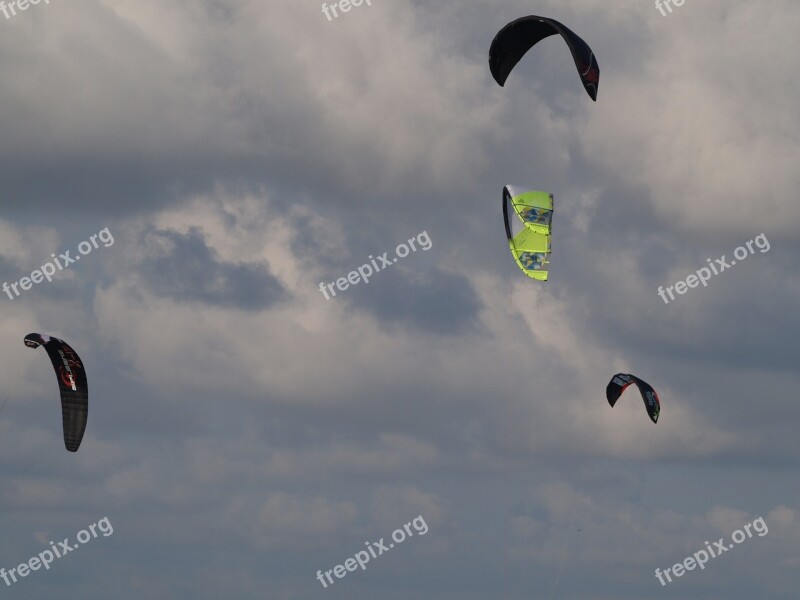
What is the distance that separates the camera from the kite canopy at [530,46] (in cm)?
7712

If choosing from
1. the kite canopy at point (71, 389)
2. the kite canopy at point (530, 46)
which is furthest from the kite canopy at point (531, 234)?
the kite canopy at point (71, 389)

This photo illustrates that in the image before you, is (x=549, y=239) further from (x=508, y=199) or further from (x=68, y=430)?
(x=68, y=430)

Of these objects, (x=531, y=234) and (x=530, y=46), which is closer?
(x=531, y=234)

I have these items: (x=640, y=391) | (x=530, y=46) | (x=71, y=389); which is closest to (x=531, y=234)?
(x=530, y=46)

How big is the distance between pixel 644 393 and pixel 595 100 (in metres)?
23.3

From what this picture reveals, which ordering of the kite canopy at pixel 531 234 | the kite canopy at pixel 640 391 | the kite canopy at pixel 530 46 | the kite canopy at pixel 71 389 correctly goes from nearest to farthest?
the kite canopy at pixel 530 46, the kite canopy at pixel 531 234, the kite canopy at pixel 71 389, the kite canopy at pixel 640 391

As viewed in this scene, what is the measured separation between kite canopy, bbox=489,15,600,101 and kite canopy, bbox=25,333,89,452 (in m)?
23.6

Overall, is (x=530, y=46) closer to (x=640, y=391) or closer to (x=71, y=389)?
(x=640, y=391)

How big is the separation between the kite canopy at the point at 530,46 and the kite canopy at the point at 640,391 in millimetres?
18953

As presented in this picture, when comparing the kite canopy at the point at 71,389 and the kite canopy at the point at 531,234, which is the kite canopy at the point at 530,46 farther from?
the kite canopy at the point at 71,389

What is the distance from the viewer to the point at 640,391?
93.6 metres

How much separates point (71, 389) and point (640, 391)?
2853cm

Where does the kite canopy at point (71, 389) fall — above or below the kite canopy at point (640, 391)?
above

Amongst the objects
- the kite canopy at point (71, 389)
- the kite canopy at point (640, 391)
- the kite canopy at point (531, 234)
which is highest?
the kite canopy at point (71, 389)
